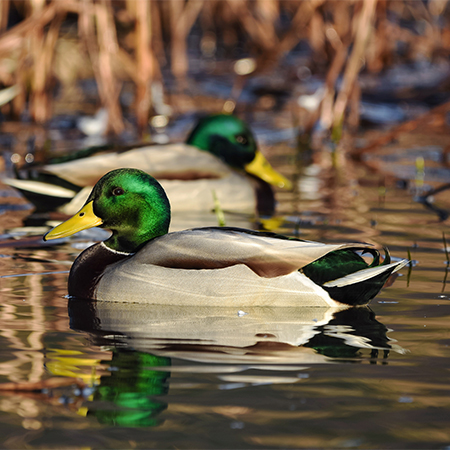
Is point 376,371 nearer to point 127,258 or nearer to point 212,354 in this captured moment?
point 212,354

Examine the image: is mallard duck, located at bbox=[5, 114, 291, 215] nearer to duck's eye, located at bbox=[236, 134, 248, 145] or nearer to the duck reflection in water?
duck's eye, located at bbox=[236, 134, 248, 145]

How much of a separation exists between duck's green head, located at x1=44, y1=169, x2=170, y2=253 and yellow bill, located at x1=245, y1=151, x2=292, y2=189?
301 centimetres

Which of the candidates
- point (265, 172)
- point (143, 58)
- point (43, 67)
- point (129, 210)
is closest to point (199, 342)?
point (129, 210)

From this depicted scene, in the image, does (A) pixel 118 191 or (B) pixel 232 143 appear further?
(B) pixel 232 143

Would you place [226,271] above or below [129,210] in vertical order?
below

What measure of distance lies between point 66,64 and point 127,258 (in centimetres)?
1032

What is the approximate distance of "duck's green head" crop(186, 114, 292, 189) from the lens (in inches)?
308

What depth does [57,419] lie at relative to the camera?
3.03m

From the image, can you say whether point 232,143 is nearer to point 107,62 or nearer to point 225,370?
point 107,62

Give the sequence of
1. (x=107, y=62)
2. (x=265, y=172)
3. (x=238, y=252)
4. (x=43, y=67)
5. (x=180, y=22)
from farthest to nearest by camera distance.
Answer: (x=180, y=22)
(x=43, y=67)
(x=107, y=62)
(x=265, y=172)
(x=238, y=252)

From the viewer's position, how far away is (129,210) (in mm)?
4773

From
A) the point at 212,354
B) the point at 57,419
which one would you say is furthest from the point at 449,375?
the point at 57,419

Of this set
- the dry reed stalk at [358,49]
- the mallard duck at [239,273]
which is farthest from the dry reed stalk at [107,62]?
the mallard duck at [239,273]

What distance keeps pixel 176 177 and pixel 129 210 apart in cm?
241
